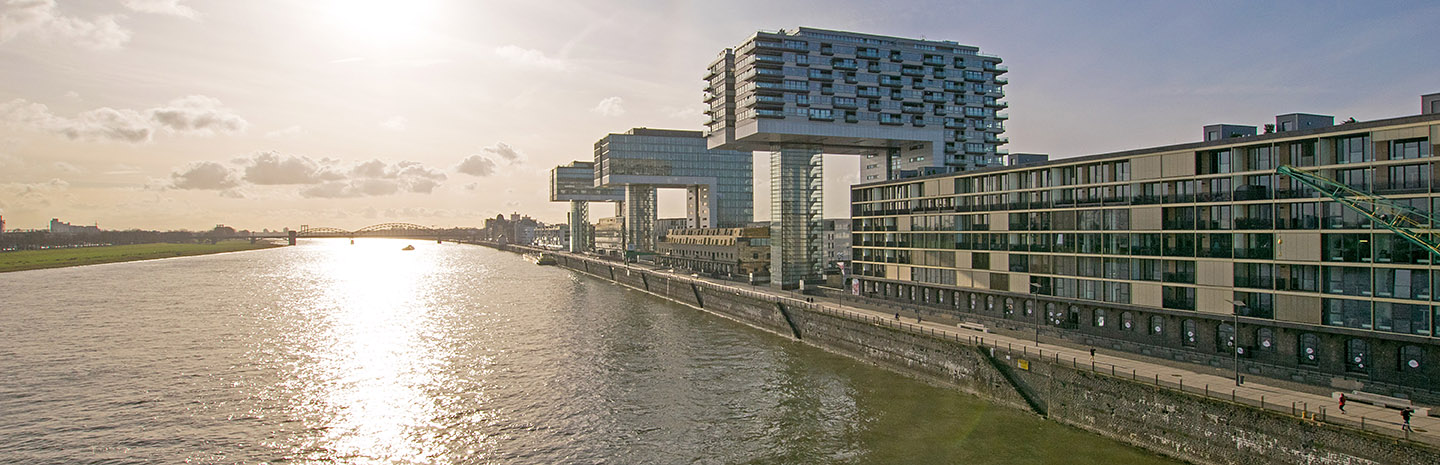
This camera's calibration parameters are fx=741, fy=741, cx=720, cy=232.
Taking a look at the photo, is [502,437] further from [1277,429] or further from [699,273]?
[699,273]

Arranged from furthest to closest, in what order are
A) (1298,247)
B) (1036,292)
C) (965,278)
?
(965,278) → (1036,292) → (1298,247)

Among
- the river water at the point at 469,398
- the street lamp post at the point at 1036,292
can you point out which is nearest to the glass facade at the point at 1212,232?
the street lamp post at the point at 1036,292

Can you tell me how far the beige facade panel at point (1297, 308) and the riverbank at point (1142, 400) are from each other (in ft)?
17.8

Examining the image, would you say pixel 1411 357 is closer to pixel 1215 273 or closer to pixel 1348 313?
pixel 1348 313

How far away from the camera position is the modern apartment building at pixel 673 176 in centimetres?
17975

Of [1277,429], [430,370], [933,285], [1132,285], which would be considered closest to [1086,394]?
[1277,429]

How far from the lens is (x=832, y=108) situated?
97.2 metres

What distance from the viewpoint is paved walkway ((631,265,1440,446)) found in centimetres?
2892

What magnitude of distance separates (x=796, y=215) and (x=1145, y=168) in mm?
56401

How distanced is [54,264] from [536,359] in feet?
638

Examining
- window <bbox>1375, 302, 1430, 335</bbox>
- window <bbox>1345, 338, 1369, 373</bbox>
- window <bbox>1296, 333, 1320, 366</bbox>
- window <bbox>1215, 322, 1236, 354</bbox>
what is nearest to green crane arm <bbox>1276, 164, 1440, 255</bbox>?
window <bbox>1375, 302, 1430, 335</bbox>

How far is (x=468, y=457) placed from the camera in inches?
1446

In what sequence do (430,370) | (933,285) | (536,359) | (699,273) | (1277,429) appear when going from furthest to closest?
(699,273) < (933,285) < (536,359) < (430,370) < (1277,429)

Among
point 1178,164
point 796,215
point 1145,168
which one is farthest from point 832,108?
point 1178,164
